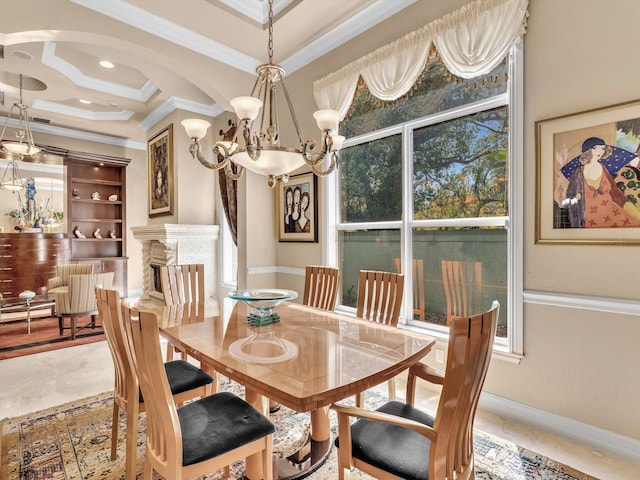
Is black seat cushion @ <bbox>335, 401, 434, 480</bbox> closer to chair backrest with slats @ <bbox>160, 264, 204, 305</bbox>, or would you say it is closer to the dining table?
the dining table

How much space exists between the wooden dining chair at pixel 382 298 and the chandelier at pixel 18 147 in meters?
4.86

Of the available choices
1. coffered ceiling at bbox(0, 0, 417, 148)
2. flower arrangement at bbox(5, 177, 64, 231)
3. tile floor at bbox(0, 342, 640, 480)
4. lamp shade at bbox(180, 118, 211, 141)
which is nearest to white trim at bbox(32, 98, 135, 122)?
coffered ceiling at bbox(0, 0, 417, 148)

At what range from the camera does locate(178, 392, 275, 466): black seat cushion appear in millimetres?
1291

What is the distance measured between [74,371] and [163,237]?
1.95 meters

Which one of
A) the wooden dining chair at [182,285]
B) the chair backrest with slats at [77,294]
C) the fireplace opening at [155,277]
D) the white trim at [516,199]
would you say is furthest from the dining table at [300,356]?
the fireplace opening at [155,277]

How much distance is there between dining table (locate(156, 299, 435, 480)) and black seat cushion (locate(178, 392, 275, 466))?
0.14 meters

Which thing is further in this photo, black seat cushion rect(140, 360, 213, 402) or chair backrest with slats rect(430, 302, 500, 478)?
black seat cushion rect(140, 360, 213, 402)

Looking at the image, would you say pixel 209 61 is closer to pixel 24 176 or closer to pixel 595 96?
pixel 595 96

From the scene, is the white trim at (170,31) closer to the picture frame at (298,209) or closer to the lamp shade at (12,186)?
the picture frame at (298,209)

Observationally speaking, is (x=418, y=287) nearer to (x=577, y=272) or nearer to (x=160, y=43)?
(x=577, y=272)

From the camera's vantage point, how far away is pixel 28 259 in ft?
17.6

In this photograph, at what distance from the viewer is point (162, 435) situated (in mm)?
1242

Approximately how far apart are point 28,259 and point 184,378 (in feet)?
17.0

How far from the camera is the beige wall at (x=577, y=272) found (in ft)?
6.04
